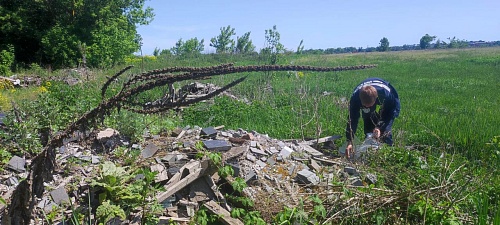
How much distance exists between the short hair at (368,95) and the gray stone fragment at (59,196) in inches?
149

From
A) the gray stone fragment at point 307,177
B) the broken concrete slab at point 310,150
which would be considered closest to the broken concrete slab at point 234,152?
the gray stone fragment at point 307,177

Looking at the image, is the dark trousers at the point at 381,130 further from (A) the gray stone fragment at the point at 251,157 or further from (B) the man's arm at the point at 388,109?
(A) the gray stone fragment at the point at 251,157

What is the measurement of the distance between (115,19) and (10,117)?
2255cm

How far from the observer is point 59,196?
11.8 feet

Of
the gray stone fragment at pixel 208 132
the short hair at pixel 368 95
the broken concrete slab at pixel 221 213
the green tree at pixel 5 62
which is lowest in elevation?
the broken concrete slab at pixel 221 213

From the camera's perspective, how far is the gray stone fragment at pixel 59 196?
11.7 ft

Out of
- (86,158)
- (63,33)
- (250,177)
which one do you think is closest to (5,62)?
(63,33)

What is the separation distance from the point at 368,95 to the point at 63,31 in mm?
22237

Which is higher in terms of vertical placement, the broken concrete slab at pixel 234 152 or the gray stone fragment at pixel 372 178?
the broken concrete slab at pixel 234 152

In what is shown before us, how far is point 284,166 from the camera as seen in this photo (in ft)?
15.7

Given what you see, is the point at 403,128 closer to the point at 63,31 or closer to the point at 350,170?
the point at 350,170

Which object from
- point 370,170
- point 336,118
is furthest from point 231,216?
point 336,118

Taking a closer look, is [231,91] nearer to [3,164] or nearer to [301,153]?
[301,153]

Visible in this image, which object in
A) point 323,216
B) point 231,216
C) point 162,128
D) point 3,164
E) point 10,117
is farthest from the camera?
point 162,128
